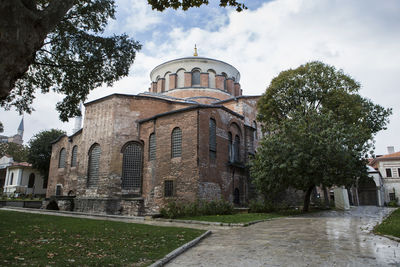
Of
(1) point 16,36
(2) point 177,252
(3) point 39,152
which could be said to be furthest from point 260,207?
(3) point 39,152

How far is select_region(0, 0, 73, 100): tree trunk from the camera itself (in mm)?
3576

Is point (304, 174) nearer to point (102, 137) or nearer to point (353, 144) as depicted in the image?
point (353, 144)

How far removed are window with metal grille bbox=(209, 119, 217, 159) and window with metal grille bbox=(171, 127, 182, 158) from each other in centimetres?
197

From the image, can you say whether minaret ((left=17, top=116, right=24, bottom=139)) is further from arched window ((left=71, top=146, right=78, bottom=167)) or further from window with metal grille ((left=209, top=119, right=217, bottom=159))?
window with metal grille ((left=209, top=119, right=217, bottom=159))

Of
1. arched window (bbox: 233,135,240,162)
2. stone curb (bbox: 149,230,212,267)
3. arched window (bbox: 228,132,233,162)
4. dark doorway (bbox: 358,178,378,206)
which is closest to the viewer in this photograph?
stone curb (bbox: 149,230,212,267)

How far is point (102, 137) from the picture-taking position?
2092 centimetres

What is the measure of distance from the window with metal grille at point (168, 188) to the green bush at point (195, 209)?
119 inches

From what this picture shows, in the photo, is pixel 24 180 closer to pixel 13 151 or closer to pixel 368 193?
pixel 13 151

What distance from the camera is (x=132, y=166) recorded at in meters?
20.4

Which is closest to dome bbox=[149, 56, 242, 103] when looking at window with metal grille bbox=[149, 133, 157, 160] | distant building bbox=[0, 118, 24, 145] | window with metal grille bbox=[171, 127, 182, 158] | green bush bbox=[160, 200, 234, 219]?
window with metal grille bbox=[149, 133, 157, 160]

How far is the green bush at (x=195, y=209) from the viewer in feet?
A: 45.2

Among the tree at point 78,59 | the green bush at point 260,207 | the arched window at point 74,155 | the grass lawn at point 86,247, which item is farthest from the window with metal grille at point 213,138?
the arched window at point 74,155

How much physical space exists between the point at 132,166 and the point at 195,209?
7.67 meters

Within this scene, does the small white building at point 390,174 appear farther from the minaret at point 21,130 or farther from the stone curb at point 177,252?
the minaret at point 21,130
